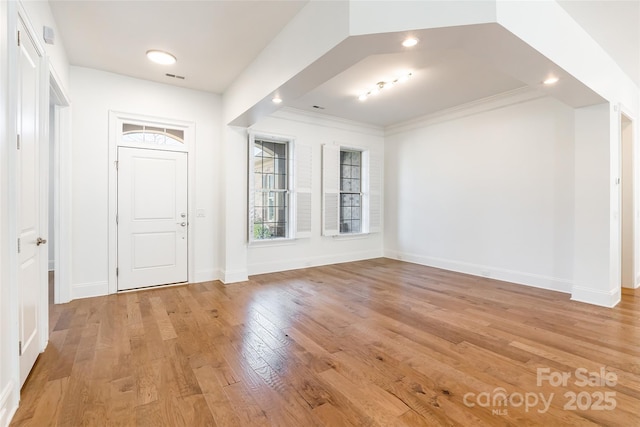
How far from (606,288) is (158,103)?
633 cm

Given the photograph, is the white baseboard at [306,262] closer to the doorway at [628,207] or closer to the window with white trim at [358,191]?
the window with white trim at [358,191]

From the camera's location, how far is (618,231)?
380cm

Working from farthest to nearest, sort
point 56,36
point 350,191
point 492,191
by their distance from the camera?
1. point 350,191
2. point 492,191
3. point 56,36

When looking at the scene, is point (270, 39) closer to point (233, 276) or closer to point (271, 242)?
point (271, 242)

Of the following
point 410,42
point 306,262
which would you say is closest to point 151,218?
point 306,262

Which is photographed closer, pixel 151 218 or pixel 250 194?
pixel 151 218

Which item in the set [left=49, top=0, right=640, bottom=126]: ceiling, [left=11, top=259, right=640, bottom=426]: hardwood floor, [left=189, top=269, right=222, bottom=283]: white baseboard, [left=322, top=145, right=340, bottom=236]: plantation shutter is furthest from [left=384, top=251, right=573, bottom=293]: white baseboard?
[left=189, top=269, right=222, bottom=283]: white baseboard

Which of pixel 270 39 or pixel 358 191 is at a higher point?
pixel 270 39

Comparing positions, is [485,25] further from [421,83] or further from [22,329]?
[22,329]

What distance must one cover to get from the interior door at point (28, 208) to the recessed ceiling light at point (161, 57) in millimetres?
1342

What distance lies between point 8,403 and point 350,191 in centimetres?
571

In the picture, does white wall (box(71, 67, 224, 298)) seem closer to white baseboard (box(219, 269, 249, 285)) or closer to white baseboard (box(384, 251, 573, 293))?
white baseboard (box(219, 269, 249, 285))

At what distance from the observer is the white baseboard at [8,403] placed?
1.59 metres

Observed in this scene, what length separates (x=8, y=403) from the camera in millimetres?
1671
